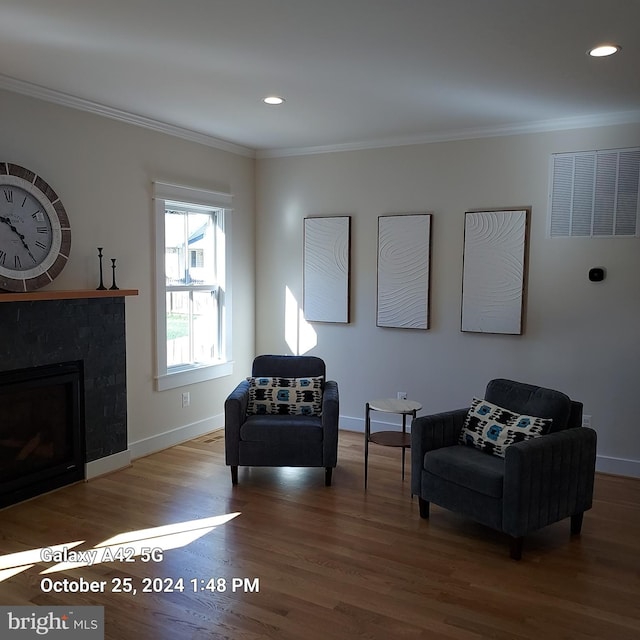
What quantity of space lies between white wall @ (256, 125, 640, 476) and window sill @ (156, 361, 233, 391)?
21.5 inches

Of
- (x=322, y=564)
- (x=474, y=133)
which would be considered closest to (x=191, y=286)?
(x=474, y=133)

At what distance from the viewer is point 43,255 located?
12.1ft

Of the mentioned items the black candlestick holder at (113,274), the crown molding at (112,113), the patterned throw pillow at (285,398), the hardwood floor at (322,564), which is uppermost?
the crown molding at (112,113)

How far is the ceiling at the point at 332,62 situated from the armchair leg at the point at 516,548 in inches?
96.8

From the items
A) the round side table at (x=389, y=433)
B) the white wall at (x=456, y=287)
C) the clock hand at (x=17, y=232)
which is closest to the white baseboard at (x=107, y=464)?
the clock hand at (x=17, y=232)

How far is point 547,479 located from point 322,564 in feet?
4.03

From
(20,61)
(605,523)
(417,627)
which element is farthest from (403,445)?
(20,61)

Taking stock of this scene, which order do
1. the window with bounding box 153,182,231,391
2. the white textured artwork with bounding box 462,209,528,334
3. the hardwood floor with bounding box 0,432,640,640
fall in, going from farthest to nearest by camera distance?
the window with bounding box 153,182,231,391 → the white textured artwork with bounding box 462,209,528,334 → the hardwood floor with bounding box 0,432,640,640

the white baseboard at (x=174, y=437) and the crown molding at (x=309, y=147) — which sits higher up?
the crown molding at (x=309, y=147)

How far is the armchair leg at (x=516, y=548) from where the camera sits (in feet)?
10.0

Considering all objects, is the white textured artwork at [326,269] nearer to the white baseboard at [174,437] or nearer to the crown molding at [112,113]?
the crown molding at [112,113]

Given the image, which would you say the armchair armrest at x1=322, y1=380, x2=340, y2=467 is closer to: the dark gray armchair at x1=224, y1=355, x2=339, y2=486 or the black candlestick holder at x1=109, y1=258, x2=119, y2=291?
the dark gray armchair at x1=224, y1=355, x2=339, y2=486

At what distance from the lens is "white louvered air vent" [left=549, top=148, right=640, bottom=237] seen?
4203mm

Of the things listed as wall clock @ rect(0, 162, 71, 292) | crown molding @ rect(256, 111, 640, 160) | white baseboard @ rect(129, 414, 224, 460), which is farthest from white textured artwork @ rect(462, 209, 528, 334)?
wall clock @ rect(0, 162, 71, 292)
